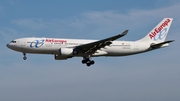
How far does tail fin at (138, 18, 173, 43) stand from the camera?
6241 centimetres

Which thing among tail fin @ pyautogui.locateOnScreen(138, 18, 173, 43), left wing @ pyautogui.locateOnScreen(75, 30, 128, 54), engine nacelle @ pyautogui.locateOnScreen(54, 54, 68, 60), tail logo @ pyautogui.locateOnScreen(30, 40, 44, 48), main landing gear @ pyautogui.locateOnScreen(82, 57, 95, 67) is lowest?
main landing gear @ pyautogui.locateOnScreen(82, 57, 95, 67)

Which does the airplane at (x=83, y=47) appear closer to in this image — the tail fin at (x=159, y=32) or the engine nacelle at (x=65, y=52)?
the engine nacelle at (x=65, y=52)

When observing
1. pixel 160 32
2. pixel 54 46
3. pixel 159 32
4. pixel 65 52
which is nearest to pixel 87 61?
pixel 65 52

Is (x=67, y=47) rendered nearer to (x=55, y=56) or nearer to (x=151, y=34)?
(x=55, y=56)

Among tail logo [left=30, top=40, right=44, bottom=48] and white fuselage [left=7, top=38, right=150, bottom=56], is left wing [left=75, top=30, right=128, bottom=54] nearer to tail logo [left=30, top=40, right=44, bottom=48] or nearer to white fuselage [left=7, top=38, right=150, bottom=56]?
white fuselage [left=7, top=38, right=150, bottom=56]

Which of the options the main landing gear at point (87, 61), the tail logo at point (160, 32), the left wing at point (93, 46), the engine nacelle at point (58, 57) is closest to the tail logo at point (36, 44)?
the engine nacelle at point (58, 57)

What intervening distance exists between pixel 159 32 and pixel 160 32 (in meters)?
0.18

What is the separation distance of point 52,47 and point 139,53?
1334cm

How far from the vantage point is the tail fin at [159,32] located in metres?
62.4

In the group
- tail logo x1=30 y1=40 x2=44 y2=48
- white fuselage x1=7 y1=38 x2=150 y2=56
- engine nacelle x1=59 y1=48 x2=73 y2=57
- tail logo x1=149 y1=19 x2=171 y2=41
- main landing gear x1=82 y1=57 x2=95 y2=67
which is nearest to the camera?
tail logo x1=30 y1=40 x2=44 y2=48

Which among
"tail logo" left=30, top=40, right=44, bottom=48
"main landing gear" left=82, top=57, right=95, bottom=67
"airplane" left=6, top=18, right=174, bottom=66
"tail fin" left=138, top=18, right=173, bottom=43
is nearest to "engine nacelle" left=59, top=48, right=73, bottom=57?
"airplane" left=6, top=18, right=174, bottom=66

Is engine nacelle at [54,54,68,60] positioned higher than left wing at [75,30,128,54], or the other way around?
left wing at [75,30,128,54]

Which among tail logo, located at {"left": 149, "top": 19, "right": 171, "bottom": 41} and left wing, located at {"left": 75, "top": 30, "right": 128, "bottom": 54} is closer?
left wing, located at {"left": 75, "top": 30, "right": 128, "bottom": 54}

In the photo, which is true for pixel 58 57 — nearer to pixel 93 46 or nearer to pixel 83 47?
pixel 83 47
